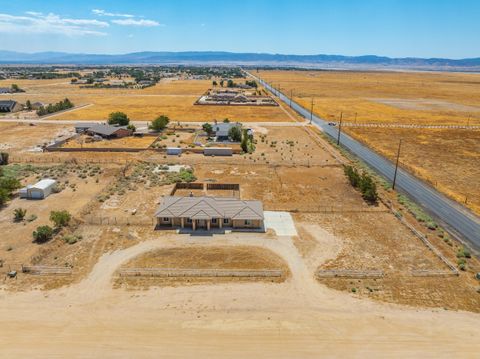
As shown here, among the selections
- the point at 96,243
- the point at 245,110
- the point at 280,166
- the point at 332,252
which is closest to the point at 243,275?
the point at 332,252

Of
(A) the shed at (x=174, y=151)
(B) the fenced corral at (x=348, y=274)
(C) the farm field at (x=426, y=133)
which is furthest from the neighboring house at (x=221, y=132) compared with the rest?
(B) the fenced corral at (x=348, y=274)

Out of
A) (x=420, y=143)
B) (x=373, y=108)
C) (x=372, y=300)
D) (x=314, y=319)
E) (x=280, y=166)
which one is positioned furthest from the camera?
(x=373, y=108)

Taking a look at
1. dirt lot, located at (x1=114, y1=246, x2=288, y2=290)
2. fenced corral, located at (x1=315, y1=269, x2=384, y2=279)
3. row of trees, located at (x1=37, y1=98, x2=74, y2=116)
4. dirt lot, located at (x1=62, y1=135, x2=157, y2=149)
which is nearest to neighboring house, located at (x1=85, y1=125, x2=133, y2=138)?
dirt lot, located at (x1=62, y1=135, x2=157, y2=149)

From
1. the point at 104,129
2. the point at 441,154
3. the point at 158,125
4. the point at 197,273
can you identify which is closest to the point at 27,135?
the point at 104,129

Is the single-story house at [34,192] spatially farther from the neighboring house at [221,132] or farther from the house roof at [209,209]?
the neighboring house at [221,132]

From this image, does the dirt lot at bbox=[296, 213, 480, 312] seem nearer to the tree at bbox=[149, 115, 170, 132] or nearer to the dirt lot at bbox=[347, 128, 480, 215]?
the dirt lot at bbox=[347, 128, 480, 215]

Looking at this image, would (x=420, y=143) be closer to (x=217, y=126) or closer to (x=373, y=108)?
(x=217, y=126)
